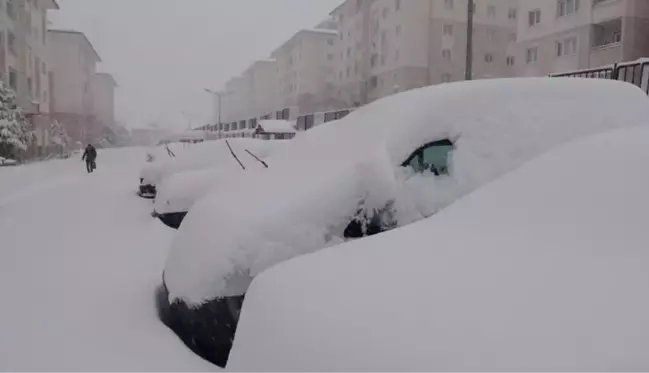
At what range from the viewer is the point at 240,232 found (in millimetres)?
3836

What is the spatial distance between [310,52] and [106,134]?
28.0 metres

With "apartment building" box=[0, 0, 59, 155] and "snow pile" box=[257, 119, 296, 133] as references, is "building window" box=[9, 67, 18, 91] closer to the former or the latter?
"apartment building" box=[0, 0, 59, 155]

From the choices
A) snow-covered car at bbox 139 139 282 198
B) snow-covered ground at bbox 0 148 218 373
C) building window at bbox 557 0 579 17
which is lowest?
snow-covered ground at bbox 0 148 218 373

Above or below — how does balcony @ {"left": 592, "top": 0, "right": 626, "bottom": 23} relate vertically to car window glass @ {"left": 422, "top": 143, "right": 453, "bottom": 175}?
above

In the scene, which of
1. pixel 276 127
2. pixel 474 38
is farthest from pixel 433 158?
pixel 474 38

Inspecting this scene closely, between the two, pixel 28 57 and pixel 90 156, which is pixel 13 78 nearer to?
pixel 28 57

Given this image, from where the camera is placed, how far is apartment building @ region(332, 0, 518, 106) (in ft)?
133

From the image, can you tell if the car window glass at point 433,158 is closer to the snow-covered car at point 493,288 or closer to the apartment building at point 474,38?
the snow-covered car at point 493,288

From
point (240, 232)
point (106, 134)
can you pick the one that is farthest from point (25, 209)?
point (106, 134)

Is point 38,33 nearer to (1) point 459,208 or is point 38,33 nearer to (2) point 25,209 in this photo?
(2) point 25,209

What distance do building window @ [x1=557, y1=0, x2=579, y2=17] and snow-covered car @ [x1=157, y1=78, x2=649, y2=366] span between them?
77.5 feet

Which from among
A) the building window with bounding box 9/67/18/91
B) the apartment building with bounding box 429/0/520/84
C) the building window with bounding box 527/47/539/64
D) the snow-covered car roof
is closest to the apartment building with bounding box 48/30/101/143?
the building window with bounding box 9/67/18/91

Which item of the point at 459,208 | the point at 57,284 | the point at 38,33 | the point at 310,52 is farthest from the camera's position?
the point at 310,52

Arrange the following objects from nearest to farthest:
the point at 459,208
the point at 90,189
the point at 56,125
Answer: the point at 459,208 → the point at 90,189 → the point at 56,125
